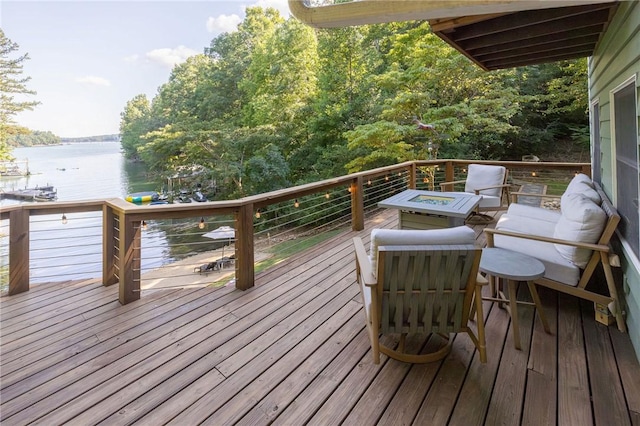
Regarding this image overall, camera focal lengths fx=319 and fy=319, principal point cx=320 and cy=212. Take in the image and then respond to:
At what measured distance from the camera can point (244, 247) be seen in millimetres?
3049

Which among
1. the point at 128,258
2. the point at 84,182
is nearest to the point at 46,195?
the point at 84,182

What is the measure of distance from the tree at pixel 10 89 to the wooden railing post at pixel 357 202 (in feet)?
53.2

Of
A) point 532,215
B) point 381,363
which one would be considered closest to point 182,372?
point 381,363

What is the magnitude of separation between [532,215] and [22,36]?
20.9m

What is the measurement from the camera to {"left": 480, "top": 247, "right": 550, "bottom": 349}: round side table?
207 cm

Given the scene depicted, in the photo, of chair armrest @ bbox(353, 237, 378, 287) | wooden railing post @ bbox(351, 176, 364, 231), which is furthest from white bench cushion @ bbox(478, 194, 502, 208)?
chair armrest @ bbox(353, 237, 378, 287)

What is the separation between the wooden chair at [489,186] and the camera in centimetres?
502

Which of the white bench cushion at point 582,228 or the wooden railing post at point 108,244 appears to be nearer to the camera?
the white bench cushion at point 582,228

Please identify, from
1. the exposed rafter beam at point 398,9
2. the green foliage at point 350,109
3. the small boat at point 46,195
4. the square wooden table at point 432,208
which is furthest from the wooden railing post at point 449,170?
the small boat at point 46,195

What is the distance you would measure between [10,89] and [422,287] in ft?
65.8

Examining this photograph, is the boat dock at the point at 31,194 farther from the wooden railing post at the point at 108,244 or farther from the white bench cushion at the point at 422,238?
the white bench cushion at the point at 422,238

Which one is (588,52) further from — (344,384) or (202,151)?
(202,151)

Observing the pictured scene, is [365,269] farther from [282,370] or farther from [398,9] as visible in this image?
[398,9]

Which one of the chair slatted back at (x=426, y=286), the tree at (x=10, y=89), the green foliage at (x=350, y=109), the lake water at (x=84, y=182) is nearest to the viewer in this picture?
the chair slatted back at (x=426, y=286)
